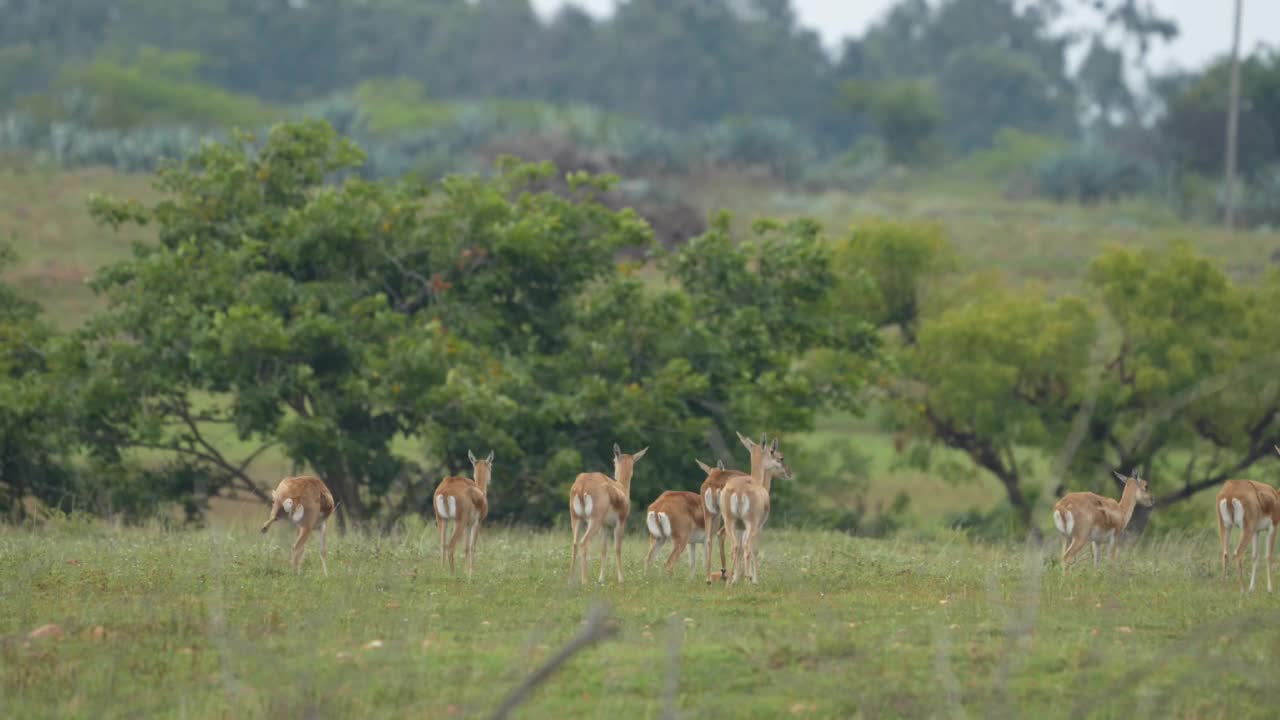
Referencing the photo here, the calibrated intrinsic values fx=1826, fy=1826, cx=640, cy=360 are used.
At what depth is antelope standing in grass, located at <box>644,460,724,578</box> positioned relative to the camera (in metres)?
15.7

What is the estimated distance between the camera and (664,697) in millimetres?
10859

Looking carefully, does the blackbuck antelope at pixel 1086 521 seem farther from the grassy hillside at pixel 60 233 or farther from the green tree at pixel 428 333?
the grassy hillside at pixel 60 233

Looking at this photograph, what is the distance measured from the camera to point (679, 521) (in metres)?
15.8

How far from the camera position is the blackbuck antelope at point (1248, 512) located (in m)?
15.6

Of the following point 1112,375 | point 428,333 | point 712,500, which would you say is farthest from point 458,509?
point 1112,375

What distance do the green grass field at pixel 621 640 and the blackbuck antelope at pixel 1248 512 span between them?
0.46 m

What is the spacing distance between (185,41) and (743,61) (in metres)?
40.4

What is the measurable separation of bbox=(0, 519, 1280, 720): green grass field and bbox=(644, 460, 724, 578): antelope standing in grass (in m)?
0.37

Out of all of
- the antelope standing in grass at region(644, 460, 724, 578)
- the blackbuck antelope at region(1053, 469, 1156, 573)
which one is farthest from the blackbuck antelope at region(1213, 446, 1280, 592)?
the antelope standing in grass at region(644, 460, 724, 578)

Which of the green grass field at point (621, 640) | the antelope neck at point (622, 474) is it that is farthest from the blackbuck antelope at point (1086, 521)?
the antelope neck at point (622, 474)

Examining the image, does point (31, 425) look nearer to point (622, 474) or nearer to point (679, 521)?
point (622, 474)

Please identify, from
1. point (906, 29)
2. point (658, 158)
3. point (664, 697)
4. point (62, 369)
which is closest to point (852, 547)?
point (664, 697)

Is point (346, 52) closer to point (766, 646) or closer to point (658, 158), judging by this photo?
point (658, 158)

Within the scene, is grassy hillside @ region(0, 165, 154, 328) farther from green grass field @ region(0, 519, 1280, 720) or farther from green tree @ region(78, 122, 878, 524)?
green grass field @ region(0, 519, 1280, 720)
